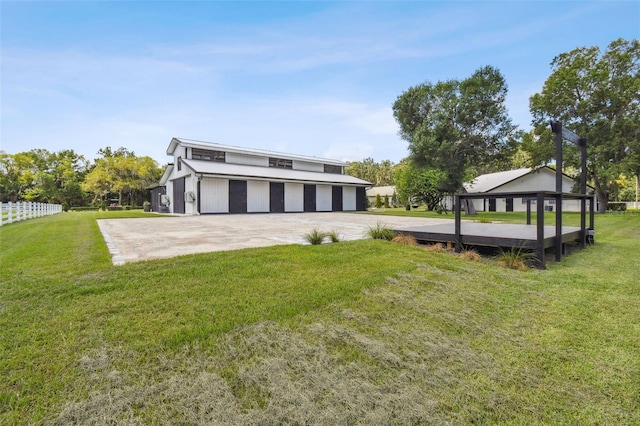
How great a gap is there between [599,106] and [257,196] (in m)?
23.6

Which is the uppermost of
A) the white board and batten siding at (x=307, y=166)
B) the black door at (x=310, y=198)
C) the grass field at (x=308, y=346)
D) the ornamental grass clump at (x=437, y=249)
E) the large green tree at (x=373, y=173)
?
the large green tree at (x=373, y=173)

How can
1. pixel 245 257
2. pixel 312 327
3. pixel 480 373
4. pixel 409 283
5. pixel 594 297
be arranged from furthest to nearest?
1. pixel 245 257
2. pixel 409 283
3. pixel 594 297
4. pixel 312 327
5. pixel 480 373

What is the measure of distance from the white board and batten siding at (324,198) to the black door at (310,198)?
36 centimetres

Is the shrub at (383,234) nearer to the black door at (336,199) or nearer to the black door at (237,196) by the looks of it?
the black door at (237,196)

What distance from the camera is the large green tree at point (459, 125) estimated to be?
68.2 feet

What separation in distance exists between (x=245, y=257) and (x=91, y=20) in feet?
29.3

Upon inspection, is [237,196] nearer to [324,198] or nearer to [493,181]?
[324,198]

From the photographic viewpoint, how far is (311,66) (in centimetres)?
1366

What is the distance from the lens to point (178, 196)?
2086cm

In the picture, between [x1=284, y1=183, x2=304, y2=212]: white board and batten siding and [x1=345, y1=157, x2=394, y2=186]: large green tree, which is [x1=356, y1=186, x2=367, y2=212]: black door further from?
[x1=345, y1=157, x2=394, y2=186]: large green tree

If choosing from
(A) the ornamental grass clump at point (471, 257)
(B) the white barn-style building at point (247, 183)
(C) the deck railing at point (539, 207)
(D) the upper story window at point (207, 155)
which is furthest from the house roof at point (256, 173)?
(A) the ornamental grass clump at point (471, 257)

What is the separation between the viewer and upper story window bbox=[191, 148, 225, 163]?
20.6 meters

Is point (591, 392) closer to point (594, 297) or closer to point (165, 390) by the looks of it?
point (594, 297)

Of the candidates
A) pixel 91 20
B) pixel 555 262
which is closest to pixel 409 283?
pixel 555 262
